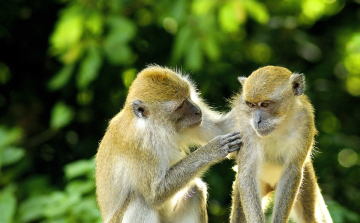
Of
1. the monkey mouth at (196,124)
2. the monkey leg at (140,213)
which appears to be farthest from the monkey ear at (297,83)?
the monkey leg at (140,213)

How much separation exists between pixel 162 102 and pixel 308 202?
171cm

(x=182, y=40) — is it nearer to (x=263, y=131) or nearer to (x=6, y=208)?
(x=263, y=131)

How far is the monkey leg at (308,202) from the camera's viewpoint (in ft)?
15.9

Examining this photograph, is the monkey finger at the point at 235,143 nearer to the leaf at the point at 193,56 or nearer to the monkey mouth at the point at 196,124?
the monkey mouth at the point at 196,124

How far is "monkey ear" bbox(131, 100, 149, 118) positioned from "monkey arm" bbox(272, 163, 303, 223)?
1.50m

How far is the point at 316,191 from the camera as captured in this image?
4930 millimetres

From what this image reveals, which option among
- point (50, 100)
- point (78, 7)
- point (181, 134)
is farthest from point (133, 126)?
point (50, 100)

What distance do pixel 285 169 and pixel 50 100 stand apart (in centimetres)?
626

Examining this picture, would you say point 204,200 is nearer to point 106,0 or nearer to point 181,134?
point 181,134

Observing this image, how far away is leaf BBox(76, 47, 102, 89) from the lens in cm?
707

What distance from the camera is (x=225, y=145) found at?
4.64 meters

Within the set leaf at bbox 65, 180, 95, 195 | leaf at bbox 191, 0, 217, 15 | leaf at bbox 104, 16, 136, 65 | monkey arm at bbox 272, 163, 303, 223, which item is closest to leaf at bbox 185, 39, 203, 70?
leaf at bbox 191, 0, 217, 15

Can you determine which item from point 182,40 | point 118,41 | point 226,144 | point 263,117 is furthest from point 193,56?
point 263,117

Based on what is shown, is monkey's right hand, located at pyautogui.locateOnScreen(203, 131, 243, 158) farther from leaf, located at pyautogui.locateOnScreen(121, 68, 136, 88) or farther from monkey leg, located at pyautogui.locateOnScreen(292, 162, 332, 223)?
leaf, located at pyautogui.locateOnScreen(121, 68, 136, 88)
